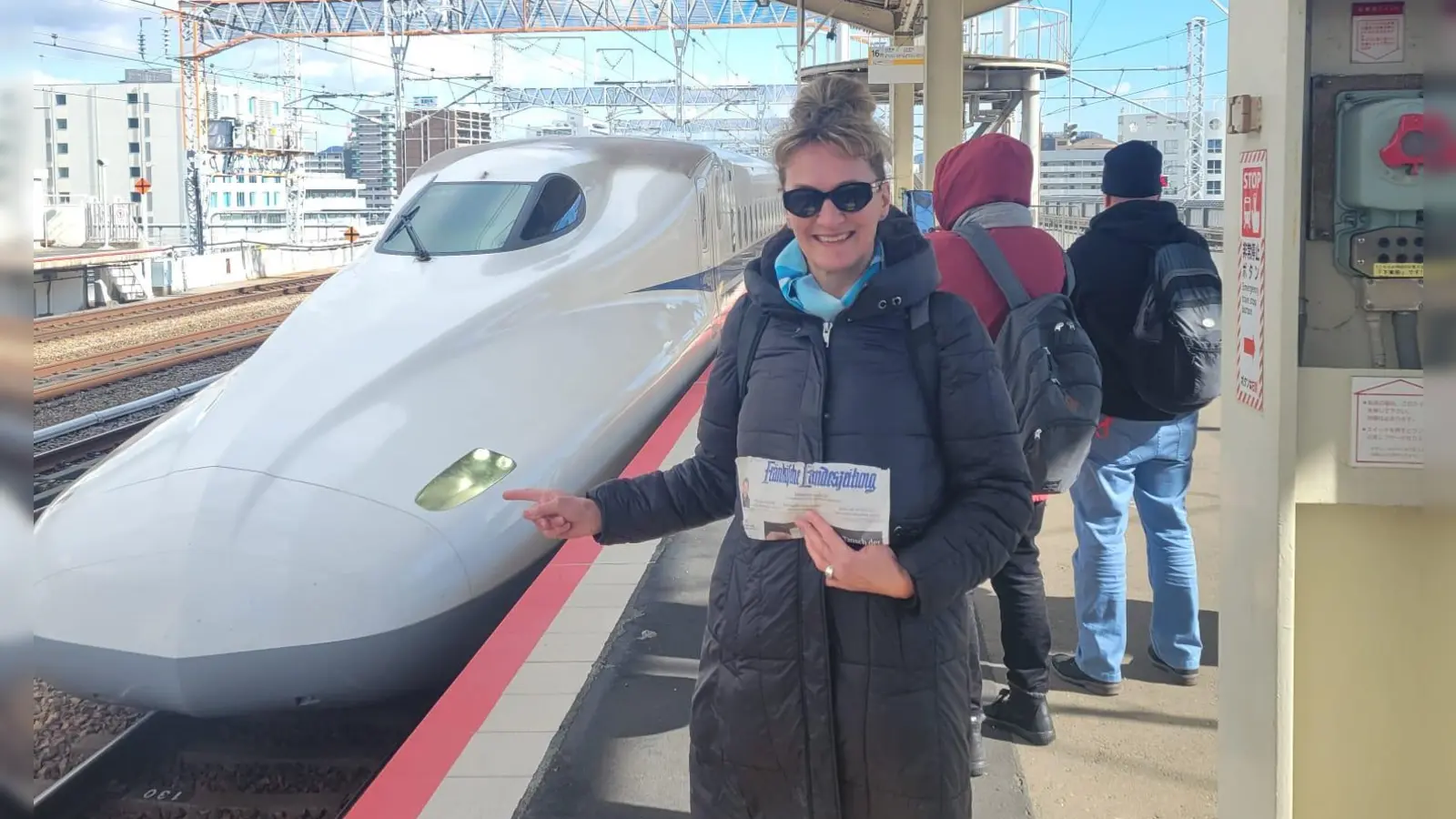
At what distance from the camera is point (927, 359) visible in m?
1.97

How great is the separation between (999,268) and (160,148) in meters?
66.2

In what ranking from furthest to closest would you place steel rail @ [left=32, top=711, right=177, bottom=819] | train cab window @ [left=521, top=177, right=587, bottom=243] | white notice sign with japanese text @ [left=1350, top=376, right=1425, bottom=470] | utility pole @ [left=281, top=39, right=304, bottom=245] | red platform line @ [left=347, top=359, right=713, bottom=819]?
utility pole @ [left=281, top=39, right=304, bottom=245] → train cab window @ [left=521, top=177, right=587, bottom=243] → steel rail @ [left=32, top=711, right=177, bottom=819] → red platform line @ [left=347, top=359, right=713, bottom=819] → white notice sign with japanese text @ [left=1350, top=376, right=1425, bottom=470]

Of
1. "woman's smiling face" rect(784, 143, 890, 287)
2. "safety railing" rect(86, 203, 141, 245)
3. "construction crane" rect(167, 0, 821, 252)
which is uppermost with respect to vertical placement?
"construction crane" rect(167, 0, 821, 252)

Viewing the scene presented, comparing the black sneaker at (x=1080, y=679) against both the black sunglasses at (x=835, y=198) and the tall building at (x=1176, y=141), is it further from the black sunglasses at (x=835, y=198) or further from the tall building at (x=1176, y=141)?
the tall building at (x=1176, y=141)

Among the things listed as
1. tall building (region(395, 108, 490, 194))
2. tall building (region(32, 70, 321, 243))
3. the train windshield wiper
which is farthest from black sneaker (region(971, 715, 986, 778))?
tall building (region(32, 70, 321, 243))

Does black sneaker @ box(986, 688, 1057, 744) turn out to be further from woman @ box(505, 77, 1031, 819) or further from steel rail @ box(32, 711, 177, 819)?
steel rail @ box(32, 711, 177, 819)

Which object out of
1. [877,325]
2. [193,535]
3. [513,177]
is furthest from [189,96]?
[877,325]

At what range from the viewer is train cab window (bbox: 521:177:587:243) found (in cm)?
667

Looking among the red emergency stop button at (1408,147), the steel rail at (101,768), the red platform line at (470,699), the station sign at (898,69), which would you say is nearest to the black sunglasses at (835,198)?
the red emergency stop button at (1408,147)

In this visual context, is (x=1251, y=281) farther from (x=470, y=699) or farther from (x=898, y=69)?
(x=898, y=69)

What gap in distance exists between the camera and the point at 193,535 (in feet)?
13.7

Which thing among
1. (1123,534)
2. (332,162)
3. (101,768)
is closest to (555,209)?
(101,768)

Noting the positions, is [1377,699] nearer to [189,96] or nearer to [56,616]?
[56,616]

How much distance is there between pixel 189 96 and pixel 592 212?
41.4m
